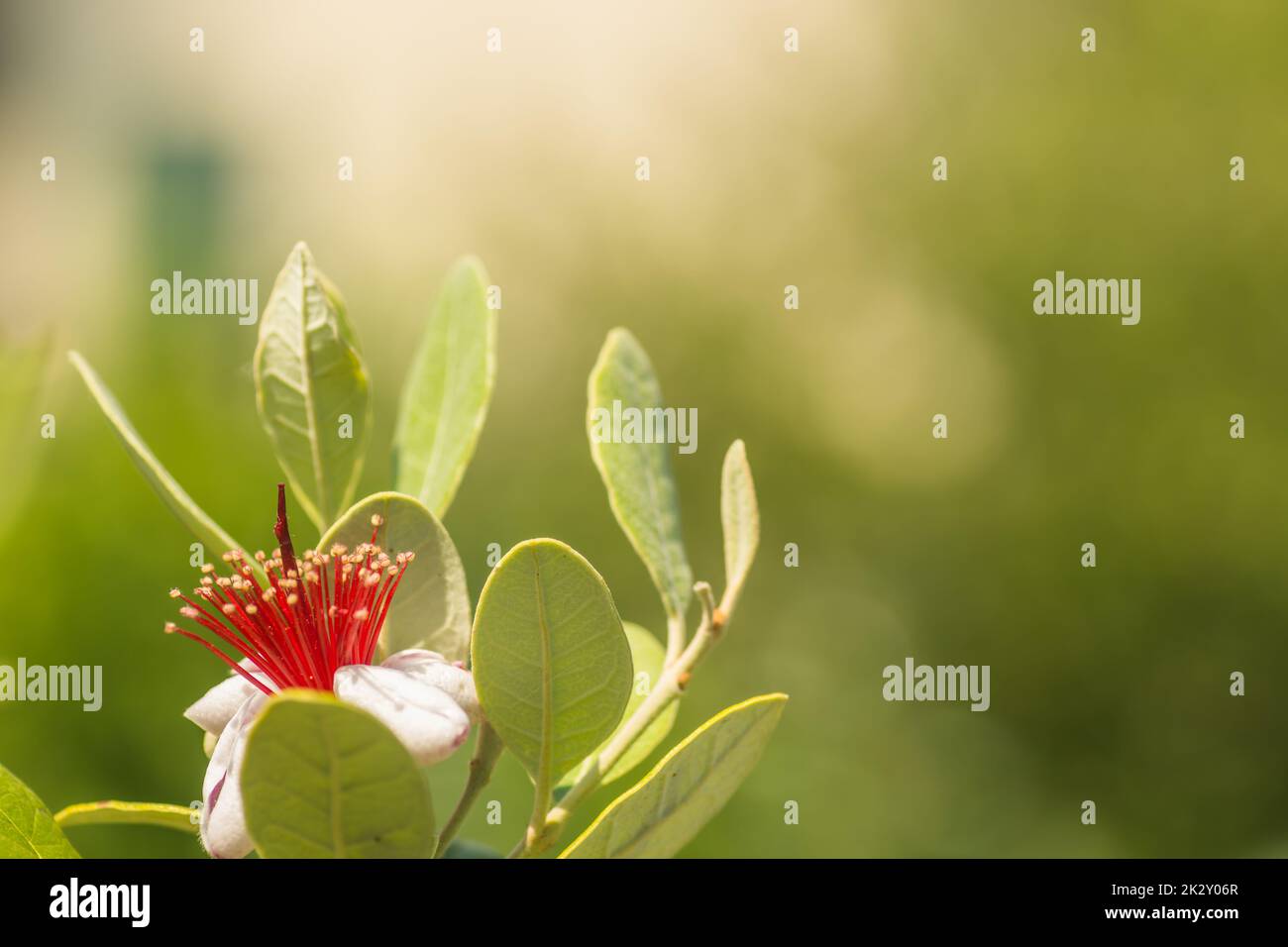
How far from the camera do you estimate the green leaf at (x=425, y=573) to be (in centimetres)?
65

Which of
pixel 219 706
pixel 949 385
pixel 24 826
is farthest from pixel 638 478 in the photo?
pixel 949 385

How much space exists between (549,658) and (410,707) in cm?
A: 8

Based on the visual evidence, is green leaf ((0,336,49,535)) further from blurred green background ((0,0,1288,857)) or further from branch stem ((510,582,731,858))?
blurred green background ((0,0,1288,857))

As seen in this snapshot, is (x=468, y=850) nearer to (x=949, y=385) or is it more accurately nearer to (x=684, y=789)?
(x=684, y=789)

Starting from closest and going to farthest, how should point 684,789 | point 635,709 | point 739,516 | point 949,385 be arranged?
point 684,789 → point 739,516 → point 635,709 → point 949,385

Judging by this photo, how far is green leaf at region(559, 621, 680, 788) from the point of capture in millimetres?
711

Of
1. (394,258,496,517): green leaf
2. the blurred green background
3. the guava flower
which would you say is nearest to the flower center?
the guava flower

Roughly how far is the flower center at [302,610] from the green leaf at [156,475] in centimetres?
3

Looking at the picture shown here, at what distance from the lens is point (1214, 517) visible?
13.4 feet

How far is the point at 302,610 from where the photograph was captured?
26.2 inches

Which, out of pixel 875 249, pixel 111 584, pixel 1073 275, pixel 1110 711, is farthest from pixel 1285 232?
pixel 111 584

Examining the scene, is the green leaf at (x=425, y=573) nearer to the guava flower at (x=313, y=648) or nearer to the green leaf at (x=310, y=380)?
the guava flower at (x=313, y=648)

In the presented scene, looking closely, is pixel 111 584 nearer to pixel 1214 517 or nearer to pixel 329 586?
pixel 329 586

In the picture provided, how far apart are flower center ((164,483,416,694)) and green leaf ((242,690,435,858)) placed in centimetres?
17
